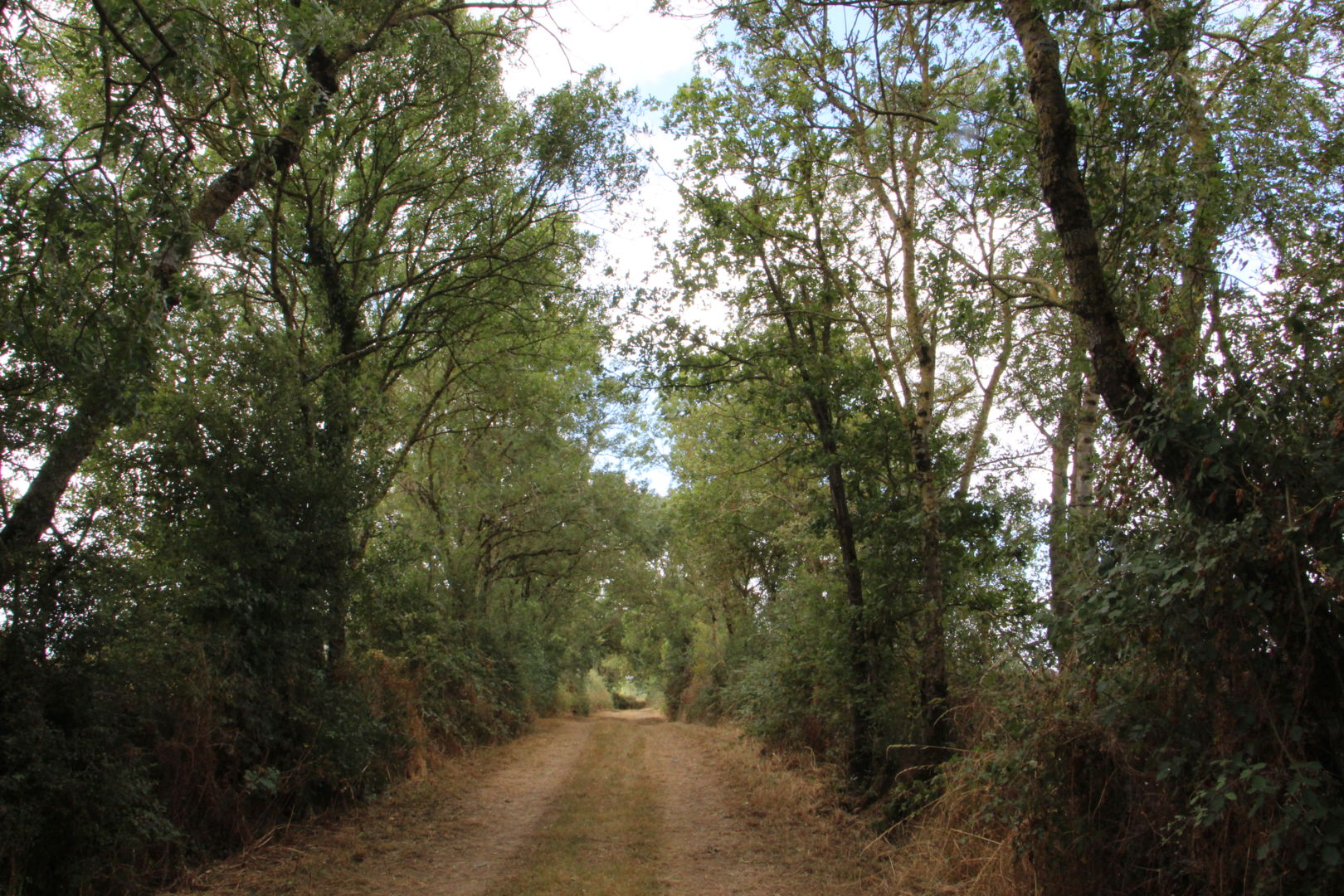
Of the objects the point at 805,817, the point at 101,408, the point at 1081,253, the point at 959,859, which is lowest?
the point at 805,817

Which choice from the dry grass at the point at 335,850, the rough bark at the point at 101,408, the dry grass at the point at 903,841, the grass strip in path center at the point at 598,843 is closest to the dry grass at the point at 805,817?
the dry grass at the point at 903,841

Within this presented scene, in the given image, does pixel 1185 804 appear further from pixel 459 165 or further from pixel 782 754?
pixel 459 165

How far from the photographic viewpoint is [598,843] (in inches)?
320

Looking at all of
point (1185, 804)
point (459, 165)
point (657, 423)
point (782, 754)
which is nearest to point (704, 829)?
point (782, 754)

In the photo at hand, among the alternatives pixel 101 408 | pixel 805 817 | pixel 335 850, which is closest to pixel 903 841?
pixel 805 817

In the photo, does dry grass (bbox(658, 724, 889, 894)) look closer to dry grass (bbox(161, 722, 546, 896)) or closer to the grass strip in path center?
the grass strip in path center

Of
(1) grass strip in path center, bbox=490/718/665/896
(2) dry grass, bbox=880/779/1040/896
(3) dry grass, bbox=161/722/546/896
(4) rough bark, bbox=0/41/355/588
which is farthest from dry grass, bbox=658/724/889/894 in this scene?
(4) rough bark, bbox=0/41/355/588

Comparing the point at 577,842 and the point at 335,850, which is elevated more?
the point at 335,850

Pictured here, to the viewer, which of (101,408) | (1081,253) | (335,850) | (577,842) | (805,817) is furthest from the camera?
(805,817)

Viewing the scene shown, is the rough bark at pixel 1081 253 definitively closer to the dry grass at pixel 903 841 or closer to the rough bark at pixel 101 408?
the dry grass at pixel 903 841

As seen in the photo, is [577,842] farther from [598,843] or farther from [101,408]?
[101,408]

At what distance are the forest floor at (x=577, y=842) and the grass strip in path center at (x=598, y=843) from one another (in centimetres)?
2

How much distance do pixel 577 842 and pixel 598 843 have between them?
22cm

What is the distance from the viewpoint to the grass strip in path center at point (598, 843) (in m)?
6.52
